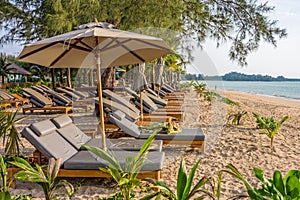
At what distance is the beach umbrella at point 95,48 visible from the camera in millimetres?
3720

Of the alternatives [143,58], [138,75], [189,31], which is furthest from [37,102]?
[189,31]

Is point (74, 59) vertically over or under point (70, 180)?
over

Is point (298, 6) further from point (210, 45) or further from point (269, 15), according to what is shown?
point (210, 45)

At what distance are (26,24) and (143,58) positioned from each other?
32.4 feet

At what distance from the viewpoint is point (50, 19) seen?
30.6 ft

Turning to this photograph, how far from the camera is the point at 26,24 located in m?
13.9

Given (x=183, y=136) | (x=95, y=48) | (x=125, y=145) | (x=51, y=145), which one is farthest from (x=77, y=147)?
(x=183, y=136)

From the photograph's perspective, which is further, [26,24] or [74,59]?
[26,24]

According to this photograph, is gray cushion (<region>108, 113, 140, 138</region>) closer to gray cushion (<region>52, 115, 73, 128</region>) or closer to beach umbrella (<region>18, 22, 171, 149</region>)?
beach umbrella (<region>18, 22, 171, 149</region>)

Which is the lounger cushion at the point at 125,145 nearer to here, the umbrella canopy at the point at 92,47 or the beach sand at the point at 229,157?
the beach sand at the point at 229,157

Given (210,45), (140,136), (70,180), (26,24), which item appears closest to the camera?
(70,180)

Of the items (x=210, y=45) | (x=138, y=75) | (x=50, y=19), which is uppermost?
(x=50, y=19)

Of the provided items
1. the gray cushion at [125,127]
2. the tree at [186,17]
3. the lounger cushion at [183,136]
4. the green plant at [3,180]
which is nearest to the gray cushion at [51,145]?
the green plant at [3,180]

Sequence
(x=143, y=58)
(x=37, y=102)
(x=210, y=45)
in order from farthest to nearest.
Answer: (x=210, y=45) < (x=37, y=102) < (x=143, y=58)
